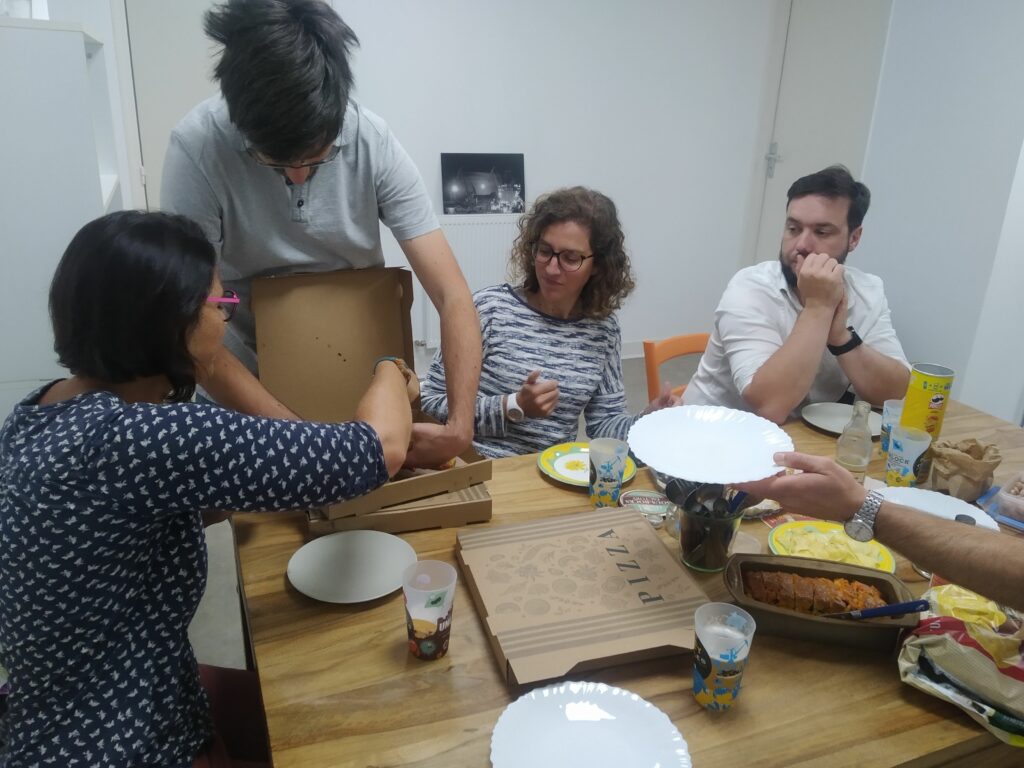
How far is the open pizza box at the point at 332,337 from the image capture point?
1535 millimetres

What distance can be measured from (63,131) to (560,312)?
4.57ft

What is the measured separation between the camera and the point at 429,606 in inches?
38.0

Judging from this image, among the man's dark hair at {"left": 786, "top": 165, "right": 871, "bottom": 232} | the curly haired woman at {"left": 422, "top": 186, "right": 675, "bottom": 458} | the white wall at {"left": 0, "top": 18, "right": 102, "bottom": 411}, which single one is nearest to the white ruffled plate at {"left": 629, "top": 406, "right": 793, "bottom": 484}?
the curly haired woman at {"left": 422, "top": 186, "right": 675, "bottom": 458}

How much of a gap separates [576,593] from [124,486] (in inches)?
24.8

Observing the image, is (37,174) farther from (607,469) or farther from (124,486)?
(607,469)

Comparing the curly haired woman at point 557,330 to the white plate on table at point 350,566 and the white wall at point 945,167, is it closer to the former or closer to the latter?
the white plate on table at point 350,566

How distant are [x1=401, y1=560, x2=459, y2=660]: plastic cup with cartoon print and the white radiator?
3.19 metres

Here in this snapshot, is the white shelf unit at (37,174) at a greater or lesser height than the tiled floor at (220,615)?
greater

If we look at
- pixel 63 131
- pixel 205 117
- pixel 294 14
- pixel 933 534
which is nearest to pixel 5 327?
pixel 63 131

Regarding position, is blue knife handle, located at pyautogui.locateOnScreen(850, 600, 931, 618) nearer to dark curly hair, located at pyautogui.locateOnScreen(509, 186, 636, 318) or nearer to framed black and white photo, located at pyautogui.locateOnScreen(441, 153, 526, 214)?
dark curly hair, located at pyautogui.locateOnScreen(509, 186, 636, 318)

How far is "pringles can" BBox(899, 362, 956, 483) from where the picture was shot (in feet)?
5.14

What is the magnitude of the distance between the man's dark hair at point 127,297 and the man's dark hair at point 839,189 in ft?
5.48

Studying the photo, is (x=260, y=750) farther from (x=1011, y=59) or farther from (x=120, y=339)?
(x=1011, y=59)

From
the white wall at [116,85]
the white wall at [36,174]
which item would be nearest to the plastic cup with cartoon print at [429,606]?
the white wall at [36,174]
